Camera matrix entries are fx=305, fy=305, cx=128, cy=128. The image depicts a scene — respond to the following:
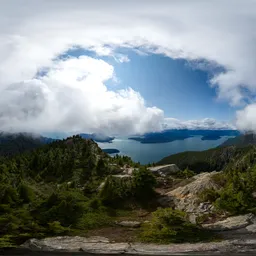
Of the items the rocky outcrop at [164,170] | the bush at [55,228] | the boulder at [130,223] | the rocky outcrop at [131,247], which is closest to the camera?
the rocky outcrop at [131,247]

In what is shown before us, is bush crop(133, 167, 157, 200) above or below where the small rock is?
above

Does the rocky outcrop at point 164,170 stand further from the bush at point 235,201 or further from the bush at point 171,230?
the bush at point 171,230

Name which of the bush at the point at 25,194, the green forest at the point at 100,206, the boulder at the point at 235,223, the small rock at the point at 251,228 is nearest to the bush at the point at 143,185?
the green forest at the point at 100,206

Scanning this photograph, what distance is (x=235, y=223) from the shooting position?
34.6 m

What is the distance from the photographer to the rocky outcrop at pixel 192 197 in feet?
131

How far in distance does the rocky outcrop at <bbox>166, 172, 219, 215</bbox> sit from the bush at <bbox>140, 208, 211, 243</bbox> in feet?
19.8

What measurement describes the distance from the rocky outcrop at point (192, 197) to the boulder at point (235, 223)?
12.1 feet

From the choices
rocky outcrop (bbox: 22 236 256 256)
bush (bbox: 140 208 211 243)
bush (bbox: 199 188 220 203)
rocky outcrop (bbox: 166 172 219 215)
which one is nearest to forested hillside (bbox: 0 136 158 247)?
rocky outcrop (bbox: 22 236 256 256)

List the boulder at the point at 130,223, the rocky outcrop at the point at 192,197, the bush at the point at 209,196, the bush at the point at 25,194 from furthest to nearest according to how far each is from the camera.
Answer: the bush at the point at 25,194, the bush at the point at 209,196, the rocky outcrop at the point at 192,197, the boulder at the point at 130,223

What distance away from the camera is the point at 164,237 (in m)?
31.5

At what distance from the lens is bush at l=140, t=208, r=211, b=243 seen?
31.2m

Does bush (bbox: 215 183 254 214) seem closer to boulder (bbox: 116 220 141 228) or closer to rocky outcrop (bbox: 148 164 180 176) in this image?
boulder (bbox: 116 220 141 228)

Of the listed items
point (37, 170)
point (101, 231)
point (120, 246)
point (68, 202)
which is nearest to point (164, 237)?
point (120, 246)

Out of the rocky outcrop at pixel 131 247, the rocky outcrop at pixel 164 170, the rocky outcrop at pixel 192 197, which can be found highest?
the rocky outcrop at pixel 164 170
